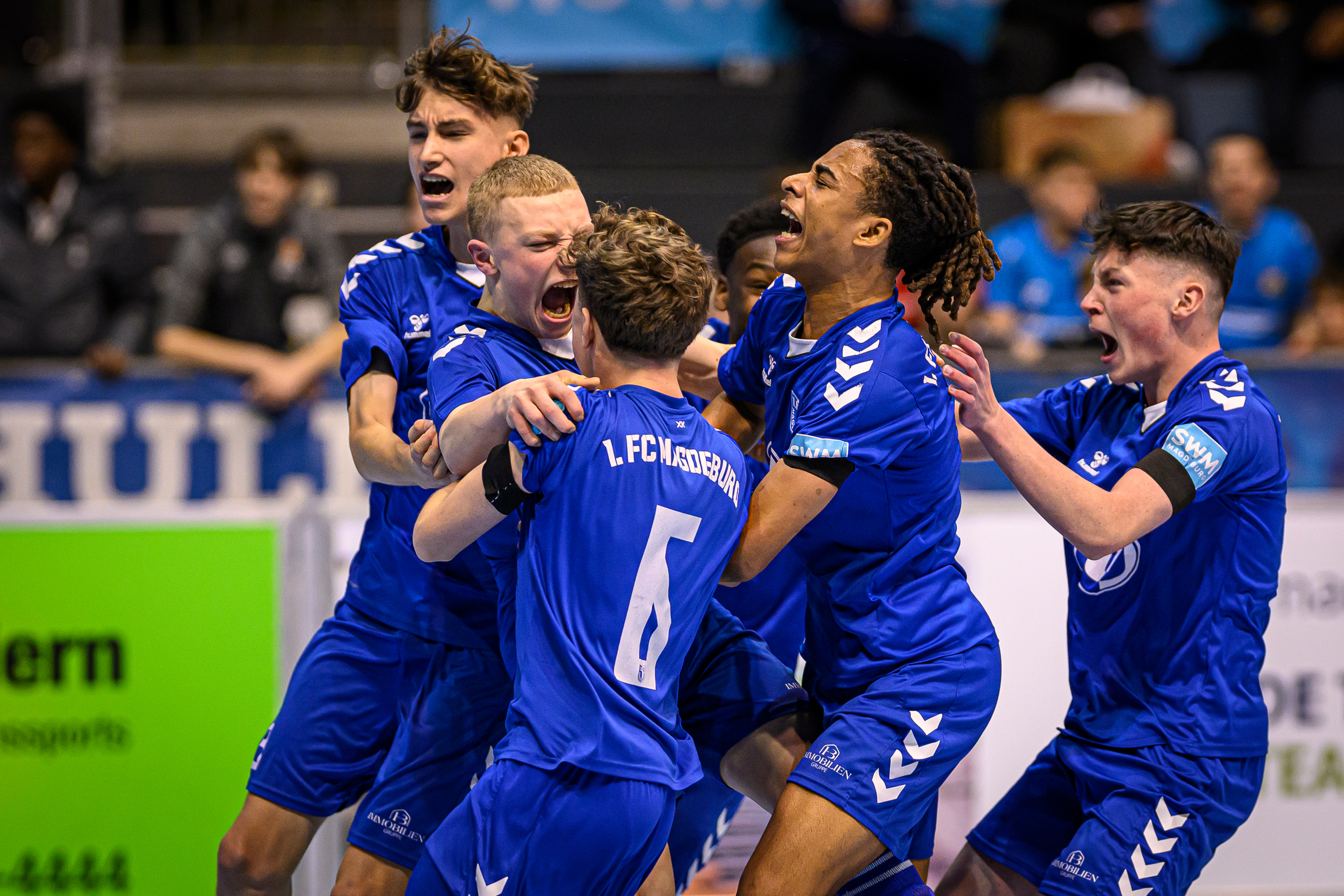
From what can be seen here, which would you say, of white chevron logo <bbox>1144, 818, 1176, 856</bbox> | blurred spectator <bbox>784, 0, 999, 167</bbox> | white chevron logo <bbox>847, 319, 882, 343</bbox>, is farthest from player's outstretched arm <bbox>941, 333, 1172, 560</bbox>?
blurred spectator <bbox>784, 0, 999, 167</bbox>

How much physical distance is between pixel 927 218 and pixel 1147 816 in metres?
1.59

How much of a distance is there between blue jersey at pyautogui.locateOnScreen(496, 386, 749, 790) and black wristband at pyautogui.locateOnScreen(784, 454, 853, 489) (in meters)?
0.25

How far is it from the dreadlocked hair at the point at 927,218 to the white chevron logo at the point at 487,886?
64.8 inches

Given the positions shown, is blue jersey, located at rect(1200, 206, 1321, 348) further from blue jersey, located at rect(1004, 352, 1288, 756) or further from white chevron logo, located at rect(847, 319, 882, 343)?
white chevron logo, located at rect(847, 319, 882, 343)

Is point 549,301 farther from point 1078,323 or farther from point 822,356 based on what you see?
point 1078,323

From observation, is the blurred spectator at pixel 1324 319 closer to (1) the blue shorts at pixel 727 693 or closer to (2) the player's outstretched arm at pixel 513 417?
(1) the blue shorts at pixel 727 693

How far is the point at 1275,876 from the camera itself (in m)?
6.00

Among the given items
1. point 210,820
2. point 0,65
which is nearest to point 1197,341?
point 210,820

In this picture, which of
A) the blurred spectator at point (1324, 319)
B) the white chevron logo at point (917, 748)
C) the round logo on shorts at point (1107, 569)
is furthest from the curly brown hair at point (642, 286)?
the blurred spectator at point (1324, 319)

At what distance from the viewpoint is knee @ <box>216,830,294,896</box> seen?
3.93m

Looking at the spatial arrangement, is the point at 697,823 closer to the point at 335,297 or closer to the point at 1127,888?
the point at 1127,888

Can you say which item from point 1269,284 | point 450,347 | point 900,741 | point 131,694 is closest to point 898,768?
point 900,741

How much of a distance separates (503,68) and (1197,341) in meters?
2.01

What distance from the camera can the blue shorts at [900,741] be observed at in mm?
3283
